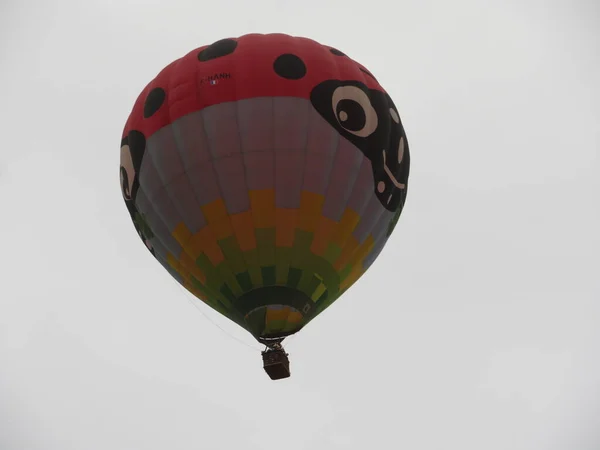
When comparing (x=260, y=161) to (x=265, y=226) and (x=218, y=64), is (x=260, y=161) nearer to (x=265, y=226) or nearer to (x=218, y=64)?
(x=265, y=226)

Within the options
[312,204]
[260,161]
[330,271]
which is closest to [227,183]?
[260,161]

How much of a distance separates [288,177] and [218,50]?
2.13 meters

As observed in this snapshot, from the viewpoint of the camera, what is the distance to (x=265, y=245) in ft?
32.8

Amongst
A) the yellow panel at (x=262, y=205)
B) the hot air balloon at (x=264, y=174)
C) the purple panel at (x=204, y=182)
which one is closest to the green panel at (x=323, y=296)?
the hot air balloon at (x=264, y=174)

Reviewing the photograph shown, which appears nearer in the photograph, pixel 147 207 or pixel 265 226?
pixel 265 226

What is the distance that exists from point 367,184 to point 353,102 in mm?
1162

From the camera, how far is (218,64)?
10203 millimetres

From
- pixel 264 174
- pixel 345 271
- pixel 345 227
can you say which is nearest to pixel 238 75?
pixel 264 174

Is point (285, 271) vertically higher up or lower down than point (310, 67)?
lower down

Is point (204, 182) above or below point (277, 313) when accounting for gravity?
above

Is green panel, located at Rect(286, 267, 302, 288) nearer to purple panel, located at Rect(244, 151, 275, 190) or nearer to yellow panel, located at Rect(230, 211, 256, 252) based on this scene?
yellow panel, located at Rect(230, 211, 256, 252)

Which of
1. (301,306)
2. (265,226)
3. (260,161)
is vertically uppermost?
(260,161)

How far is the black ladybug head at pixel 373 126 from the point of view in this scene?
1012 centimetres

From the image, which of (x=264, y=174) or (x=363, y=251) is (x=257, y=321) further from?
(x=264, y=174)
